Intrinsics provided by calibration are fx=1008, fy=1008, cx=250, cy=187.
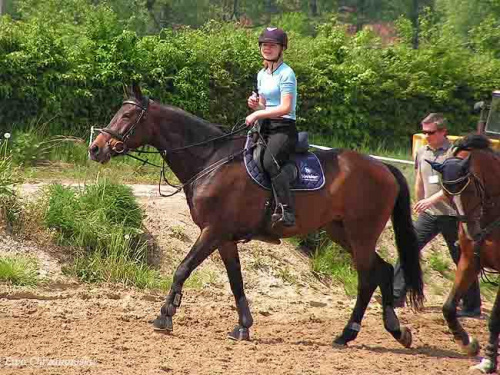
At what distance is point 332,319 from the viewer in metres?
11.3

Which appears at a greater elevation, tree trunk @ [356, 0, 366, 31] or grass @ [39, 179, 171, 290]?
grass @ [39, 179, 171, 290]

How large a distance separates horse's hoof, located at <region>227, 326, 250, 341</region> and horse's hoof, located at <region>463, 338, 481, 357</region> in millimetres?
2109

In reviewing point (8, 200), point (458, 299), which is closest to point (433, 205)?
point (458, 299)

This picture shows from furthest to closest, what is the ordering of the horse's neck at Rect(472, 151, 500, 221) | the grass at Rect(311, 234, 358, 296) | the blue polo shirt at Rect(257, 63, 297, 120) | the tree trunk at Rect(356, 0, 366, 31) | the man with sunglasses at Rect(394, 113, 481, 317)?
the tree trunk at Rect(356, 0, 366, 31) → the grass at Rect(311, 234, 358, 296) → the man with sunglasses at Rect(394, 113, 481, 317) → the blue polo shirt at Rect(257, 63, 297, 120) → the horse's neck at Rect(472, 151, 500, 221)

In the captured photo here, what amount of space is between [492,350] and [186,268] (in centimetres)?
288

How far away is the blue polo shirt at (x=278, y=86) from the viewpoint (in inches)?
372

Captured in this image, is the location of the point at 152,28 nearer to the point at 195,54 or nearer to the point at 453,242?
the point at 195,54

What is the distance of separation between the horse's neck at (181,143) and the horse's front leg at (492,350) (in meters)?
3.06

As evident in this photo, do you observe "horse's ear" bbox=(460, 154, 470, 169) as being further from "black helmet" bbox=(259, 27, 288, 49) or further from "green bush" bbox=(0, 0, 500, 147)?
"green bush" bbox=(0, 0, 500, 147)

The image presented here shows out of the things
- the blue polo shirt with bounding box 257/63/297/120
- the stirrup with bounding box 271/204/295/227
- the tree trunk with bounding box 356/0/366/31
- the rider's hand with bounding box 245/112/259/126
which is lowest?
the tree trunk with bounding box 356/0/366/31

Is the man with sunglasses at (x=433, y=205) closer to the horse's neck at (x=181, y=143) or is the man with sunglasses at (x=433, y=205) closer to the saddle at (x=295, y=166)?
the saddle at (x=295, y=166)

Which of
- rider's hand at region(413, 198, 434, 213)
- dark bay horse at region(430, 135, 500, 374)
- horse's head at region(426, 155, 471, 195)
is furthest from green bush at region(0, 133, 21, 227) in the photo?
horse's head at region(426, 155, 471, 195)

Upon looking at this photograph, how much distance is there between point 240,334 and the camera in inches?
387

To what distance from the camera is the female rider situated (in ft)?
31.0
